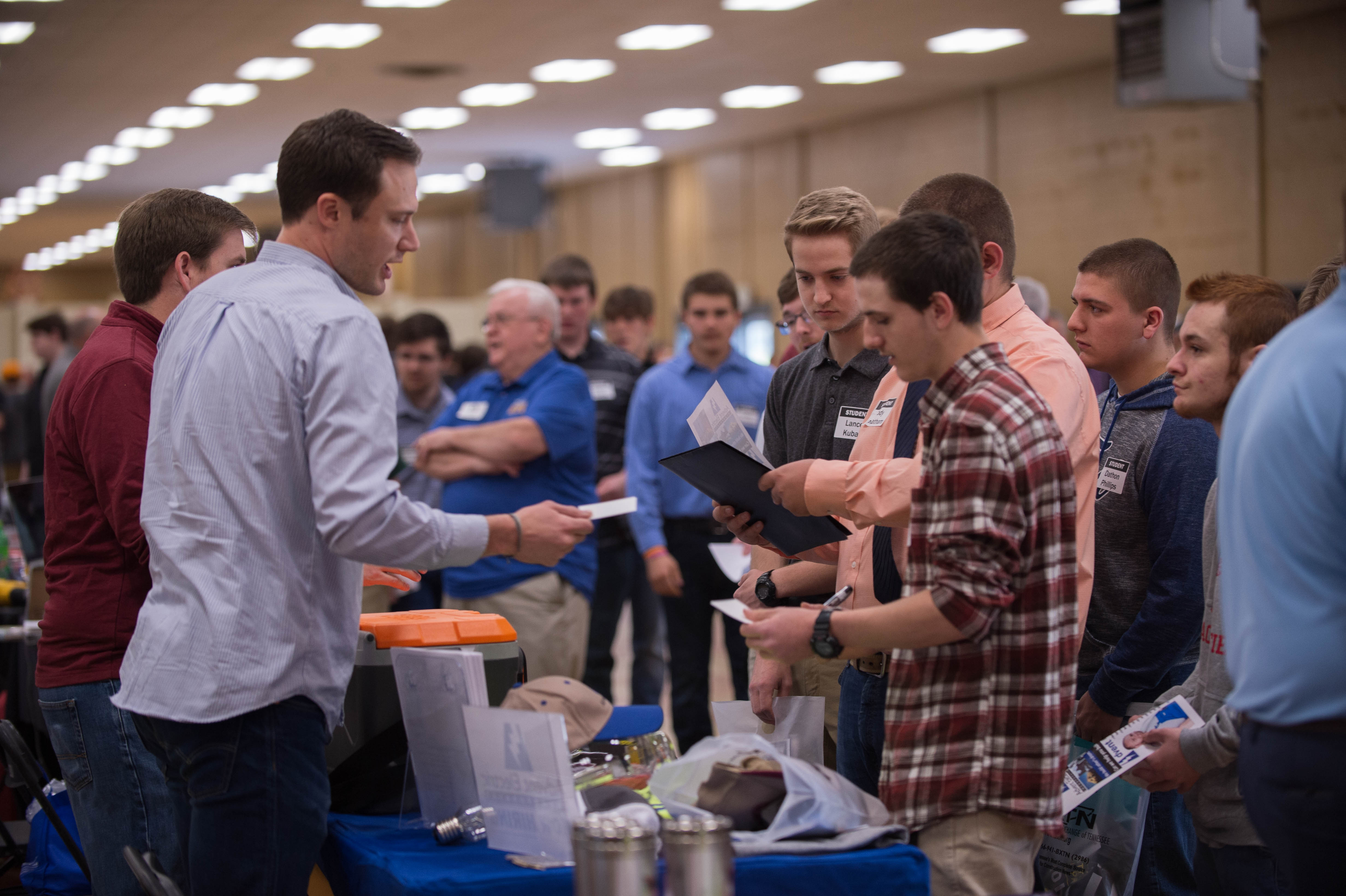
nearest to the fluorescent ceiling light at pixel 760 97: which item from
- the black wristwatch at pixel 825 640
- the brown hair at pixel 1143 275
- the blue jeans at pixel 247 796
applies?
the brown hair at pixel 1143 275

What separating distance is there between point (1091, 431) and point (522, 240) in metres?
16.1

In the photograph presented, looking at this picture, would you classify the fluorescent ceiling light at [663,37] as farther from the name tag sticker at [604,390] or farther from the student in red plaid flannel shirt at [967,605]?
the student in red plaid flannel shirt at [967,605]

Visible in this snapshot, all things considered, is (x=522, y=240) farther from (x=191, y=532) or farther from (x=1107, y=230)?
(x=191, y=532)

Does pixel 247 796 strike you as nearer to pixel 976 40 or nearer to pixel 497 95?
pixel 976 40

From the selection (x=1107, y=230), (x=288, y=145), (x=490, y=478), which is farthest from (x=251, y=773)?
(x=1107, y=230)

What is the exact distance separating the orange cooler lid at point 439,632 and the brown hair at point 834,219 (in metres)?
0.91

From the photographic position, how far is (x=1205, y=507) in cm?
221

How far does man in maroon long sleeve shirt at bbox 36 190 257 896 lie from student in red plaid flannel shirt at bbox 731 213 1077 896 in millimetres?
1124

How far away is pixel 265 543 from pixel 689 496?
9.77 feet

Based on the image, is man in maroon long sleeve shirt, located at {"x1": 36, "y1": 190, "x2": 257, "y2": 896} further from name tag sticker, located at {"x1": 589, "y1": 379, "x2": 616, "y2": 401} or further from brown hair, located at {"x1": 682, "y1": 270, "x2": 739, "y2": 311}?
name tag sticker, located at {"x1": 589, "y1": 379, "x2": 616, "y2": 401}

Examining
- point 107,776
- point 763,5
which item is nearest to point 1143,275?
point 107,776

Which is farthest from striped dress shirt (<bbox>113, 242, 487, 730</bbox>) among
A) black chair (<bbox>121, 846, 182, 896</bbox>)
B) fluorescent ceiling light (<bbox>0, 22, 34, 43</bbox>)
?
fluorescent ceiling light (<bbox>0, 22, 34, 43</bbox>)

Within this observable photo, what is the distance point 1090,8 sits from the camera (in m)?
7.99

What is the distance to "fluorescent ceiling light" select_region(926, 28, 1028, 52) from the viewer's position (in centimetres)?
871
